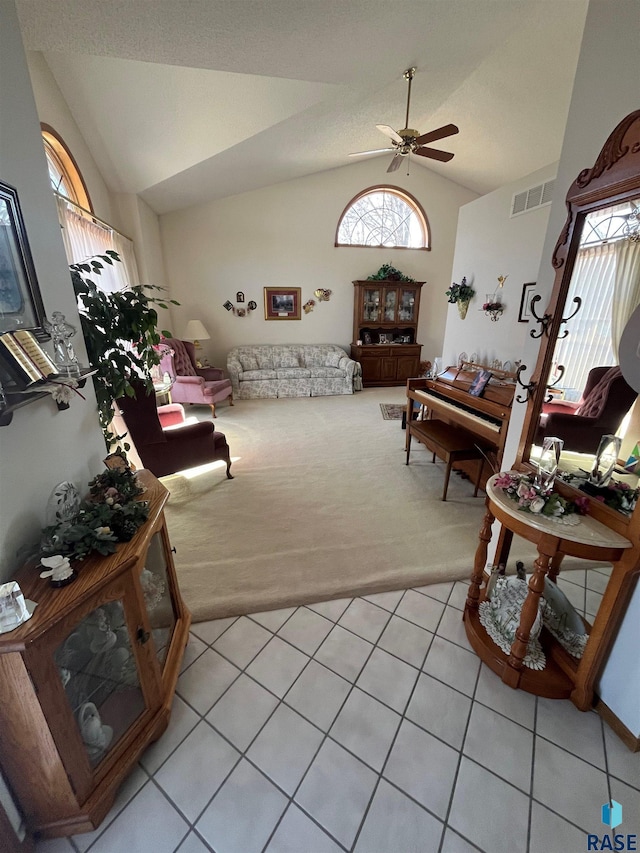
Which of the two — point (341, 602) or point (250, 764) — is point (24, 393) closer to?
point (250, 764)

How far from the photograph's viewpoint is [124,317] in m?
1.61

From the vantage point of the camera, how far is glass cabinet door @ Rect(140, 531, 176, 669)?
138 cm

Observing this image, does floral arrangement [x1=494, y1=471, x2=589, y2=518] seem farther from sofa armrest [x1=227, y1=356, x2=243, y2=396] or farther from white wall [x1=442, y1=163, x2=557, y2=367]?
sofa armrest [x1=227, y1=356, x2=243, y2=396]

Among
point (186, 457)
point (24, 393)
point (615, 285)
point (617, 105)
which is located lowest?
point (186, 457)

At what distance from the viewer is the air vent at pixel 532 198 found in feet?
9.68

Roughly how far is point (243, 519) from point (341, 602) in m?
1.06

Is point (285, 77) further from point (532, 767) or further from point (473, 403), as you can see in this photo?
point (532, 767)

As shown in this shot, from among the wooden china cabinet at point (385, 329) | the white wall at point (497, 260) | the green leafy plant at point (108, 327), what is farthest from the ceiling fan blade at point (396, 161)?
the green leafy plant at point (108, 327)

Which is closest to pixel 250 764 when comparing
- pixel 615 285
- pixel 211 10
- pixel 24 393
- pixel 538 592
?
pixel 538 592

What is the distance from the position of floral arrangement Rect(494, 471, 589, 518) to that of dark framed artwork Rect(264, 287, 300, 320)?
19.1 feet

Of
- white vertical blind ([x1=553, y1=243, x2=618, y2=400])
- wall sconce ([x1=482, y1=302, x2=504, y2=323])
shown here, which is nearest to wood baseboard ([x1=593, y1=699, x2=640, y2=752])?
white vertical blind ([x1=553, y1=243, x2=618, y2=400])

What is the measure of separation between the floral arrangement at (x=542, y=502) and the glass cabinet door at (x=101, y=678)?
1504 millimetres

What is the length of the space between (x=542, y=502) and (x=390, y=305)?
592 cm

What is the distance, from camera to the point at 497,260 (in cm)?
351
